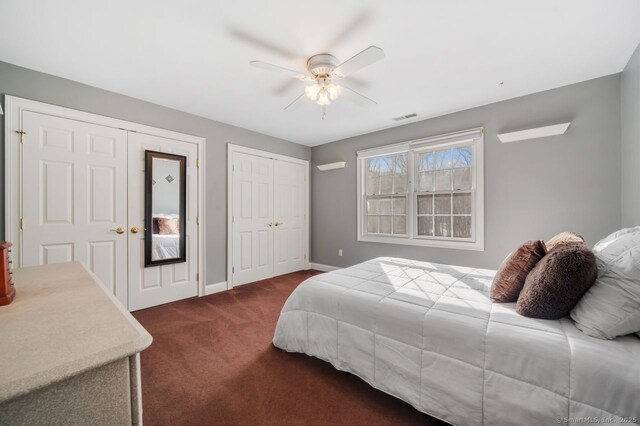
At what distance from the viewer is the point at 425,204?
3875 millimetres

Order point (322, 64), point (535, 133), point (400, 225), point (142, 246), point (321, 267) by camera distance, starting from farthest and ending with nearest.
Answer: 1. point (321, 267)
2. point (400, 225)
3. point (142, 246)
4. point (535, 133)
5. point (322, 64)

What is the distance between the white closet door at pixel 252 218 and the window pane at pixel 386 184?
192 centimetres

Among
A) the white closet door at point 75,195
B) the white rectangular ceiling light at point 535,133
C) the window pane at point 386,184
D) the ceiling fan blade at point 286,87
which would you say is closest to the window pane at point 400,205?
the window pane at point 386,184

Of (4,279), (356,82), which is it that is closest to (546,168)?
(356,82)

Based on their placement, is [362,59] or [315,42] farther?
[315,42]

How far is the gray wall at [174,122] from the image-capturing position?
247cm

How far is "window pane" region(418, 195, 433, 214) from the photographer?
12.6 feet

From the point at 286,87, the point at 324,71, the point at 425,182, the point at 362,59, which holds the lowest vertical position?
the point at 425,182

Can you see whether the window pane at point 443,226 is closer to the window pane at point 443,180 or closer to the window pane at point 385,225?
the window pane at point 443,180

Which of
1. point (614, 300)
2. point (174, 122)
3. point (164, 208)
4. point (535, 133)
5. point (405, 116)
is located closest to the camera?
point (614, 300)

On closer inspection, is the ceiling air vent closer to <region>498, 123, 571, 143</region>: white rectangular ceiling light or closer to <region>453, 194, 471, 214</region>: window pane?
<region>498, 123, 571, 143</region>: white rectangular ceiling light

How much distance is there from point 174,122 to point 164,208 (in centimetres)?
115

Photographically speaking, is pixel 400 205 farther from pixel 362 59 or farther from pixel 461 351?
pixel 461 351

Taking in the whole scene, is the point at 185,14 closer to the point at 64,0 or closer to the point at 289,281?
the point at 64,0
